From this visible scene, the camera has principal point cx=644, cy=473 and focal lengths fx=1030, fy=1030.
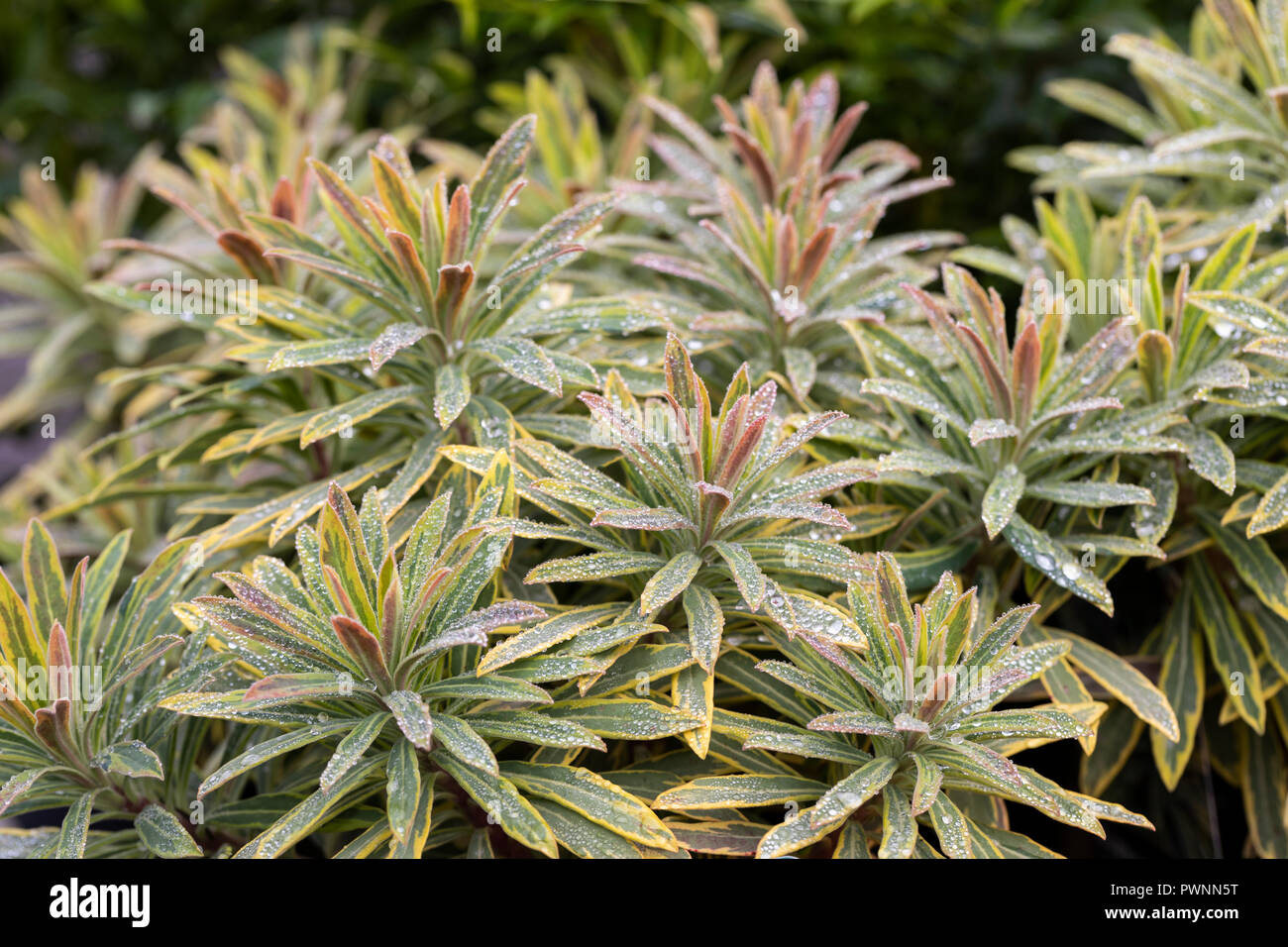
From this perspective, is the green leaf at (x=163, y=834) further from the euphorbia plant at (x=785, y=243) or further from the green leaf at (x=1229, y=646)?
the green leaf at (x=1229, y=646)

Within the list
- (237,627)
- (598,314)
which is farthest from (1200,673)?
(237,627)

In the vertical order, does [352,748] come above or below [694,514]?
below

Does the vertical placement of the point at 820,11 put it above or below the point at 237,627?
above

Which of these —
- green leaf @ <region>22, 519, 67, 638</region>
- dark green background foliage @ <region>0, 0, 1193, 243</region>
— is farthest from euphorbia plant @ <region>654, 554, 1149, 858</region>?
dark green background foliage @ <region>0, 0, 1193, 243</region>

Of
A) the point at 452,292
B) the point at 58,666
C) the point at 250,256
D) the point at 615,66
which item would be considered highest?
the point at 615,66

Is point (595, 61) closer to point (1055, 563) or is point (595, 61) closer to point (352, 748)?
point (1055, 563)

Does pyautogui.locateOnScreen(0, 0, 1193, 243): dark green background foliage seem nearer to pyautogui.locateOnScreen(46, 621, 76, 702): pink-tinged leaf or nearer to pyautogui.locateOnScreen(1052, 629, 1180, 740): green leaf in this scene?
pyautogui.locateOnScreen(1052, 629, 1180, 740): green leaf

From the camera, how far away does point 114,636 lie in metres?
1.42

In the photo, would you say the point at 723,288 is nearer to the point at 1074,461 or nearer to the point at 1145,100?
the point at 1074,461

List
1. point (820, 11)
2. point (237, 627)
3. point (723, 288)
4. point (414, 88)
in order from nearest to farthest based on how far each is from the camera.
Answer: point (237, 627), point (723, 288), point (820, 11), point (414, 88)

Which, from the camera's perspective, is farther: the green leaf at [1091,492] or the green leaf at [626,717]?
the green leaf at [1091,492]

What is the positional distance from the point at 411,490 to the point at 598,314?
0.40 metres

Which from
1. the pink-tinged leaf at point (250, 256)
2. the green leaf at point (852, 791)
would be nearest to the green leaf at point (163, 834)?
the green leaf at point (852, 791)

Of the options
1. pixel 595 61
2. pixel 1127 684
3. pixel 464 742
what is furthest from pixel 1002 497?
pixel 595 61
